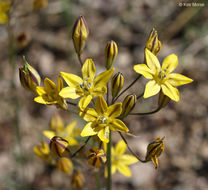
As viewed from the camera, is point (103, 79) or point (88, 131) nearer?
point (88, 131)

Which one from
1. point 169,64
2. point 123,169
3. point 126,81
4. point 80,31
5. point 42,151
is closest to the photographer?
point 80,31

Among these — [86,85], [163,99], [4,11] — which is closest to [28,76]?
[86,85]

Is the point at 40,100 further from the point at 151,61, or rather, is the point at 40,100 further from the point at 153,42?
the point at 153,42

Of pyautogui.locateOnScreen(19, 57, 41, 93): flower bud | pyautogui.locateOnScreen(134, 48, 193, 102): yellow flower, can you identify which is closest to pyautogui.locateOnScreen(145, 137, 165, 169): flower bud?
pyautogui.locateOnScreen(134, 48, 193, 102): yellow flower

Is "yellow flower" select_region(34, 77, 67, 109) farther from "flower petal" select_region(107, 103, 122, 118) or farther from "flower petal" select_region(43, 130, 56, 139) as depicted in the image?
"flower petal" select_region(43, 130, 56, 139)

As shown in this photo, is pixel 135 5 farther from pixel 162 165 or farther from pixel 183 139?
pixel 162 165

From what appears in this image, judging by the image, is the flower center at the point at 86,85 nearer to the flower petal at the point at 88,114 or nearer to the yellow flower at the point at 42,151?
the flower petal at the point at 88,114
